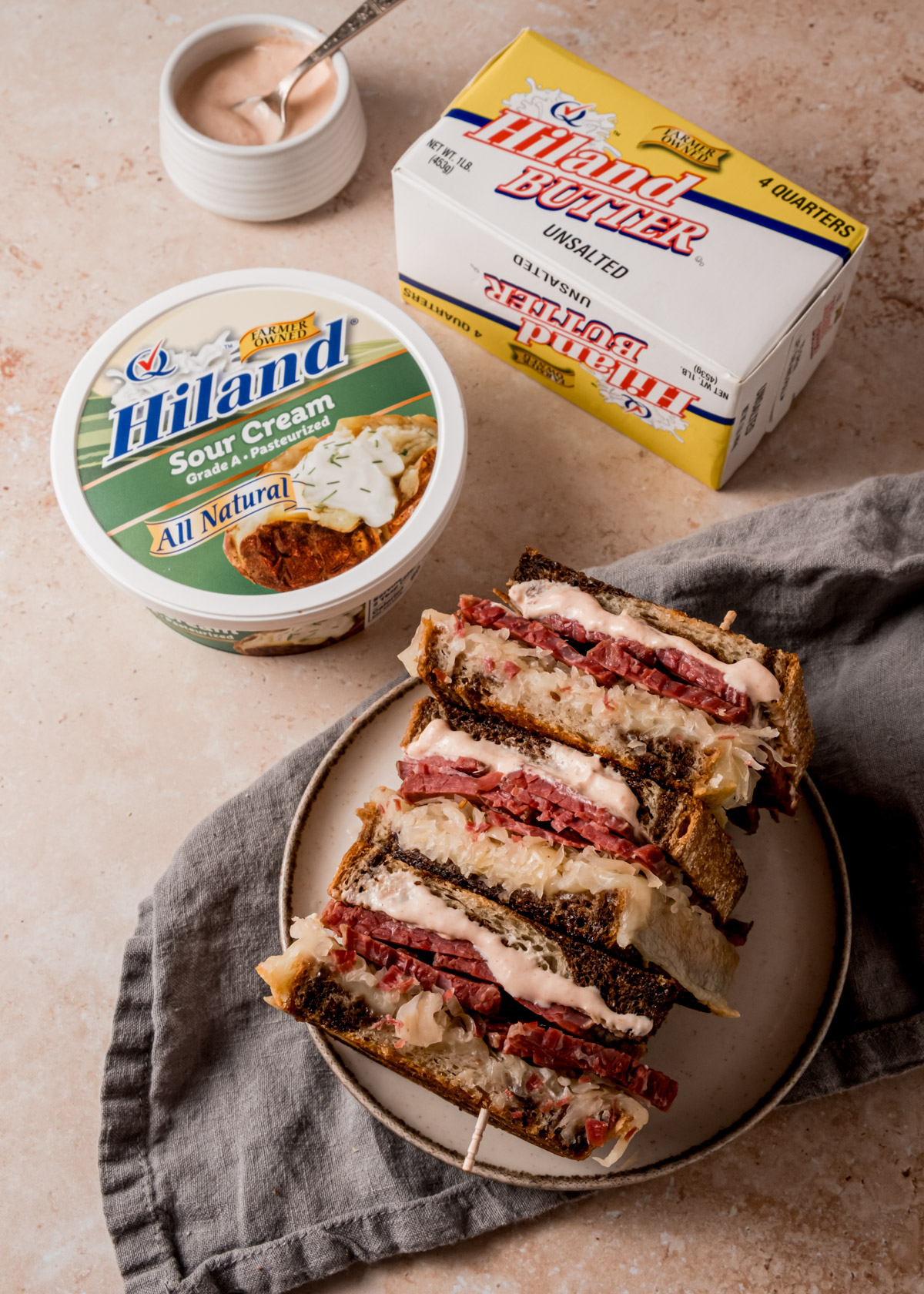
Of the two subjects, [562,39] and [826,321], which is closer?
[826,321]

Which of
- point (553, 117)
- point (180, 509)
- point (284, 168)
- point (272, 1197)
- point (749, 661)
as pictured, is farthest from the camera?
point (284, 168)

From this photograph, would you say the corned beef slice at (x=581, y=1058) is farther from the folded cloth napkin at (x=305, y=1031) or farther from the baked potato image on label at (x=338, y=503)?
the baked potato image on label at (x=338, y=503)

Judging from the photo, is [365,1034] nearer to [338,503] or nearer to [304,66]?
[338,503]

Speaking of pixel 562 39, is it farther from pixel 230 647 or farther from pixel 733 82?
pixel 230 647

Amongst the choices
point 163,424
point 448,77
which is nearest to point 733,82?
point 448,77

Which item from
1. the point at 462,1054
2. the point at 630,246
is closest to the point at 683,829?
the point at 462,1054

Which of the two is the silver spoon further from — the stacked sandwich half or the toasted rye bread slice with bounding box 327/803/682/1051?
the toasted rye bread slice with bounding box 327/803/682/1051

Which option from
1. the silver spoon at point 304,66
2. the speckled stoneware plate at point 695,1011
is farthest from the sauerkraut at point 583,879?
the silver spoon at point 304,66
